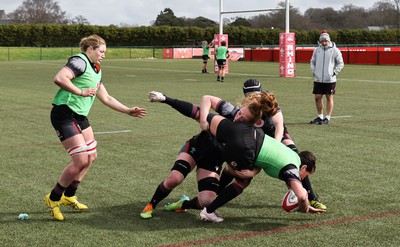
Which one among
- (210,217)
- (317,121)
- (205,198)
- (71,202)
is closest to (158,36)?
(317,121)

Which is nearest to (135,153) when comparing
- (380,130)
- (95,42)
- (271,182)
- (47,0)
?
(271,182)

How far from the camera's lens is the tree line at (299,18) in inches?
4065

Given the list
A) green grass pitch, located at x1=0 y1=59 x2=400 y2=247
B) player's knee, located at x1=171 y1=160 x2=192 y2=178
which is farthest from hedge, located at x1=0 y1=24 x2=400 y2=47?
player's knee, located at x1=171 y1=160 x2=192 y2=178

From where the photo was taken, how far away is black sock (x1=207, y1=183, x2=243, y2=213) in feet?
19.1

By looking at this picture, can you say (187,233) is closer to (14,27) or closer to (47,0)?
(14,27)

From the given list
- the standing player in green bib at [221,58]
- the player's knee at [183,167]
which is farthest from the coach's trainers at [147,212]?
the standing player in green bib at [221,58]

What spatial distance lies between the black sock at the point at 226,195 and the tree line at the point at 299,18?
95401mm

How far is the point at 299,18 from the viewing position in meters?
108

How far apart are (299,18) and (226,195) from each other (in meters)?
105

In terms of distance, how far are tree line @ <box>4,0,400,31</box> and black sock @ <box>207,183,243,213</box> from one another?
313ft

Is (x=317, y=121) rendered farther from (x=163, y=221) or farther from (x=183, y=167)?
(x=163, y=221)

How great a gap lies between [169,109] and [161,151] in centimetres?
627

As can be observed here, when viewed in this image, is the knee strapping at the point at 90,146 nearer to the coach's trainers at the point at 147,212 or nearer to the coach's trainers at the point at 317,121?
the coach's trainers at the point at 147,212

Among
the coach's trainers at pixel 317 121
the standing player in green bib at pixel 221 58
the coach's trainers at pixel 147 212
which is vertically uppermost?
the standing player in green bib at pixel 221 58
